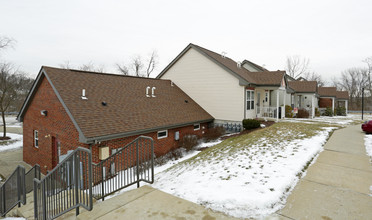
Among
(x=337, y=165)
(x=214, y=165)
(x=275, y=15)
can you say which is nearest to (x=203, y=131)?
(x=214, y=165)

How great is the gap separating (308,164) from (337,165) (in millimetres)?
911

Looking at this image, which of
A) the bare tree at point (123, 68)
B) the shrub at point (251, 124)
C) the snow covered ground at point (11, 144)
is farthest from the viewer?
the bare tree at point (123, 68)

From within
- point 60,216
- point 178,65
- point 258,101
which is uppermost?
point 178,65

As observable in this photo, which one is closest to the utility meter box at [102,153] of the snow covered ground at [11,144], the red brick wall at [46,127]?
the red brick wall at [46,127]

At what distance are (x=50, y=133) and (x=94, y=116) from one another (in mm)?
3272

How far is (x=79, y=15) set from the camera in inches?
751

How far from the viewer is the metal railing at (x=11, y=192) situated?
21.5ft

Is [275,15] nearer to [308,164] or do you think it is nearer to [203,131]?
[203,131]

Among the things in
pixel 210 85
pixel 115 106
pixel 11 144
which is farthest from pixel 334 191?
pixel 11 144

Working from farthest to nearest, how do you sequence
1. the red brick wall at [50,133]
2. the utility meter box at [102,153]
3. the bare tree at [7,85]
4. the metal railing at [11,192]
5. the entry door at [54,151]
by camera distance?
the bare tree at [7,85], the entry door at [54,151], the red brick wall at [50,133], the utility meter box at [102,153], the metal railing at [11,192]

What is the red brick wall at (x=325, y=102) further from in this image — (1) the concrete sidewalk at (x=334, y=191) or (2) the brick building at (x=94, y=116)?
(1) the concrete sidewalk at (x=334, y=191)

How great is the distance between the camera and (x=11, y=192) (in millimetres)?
7082

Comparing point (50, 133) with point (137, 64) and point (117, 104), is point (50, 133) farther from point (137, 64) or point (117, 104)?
point (137, 64)

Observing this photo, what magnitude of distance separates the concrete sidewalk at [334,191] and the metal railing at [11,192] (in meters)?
7.75
